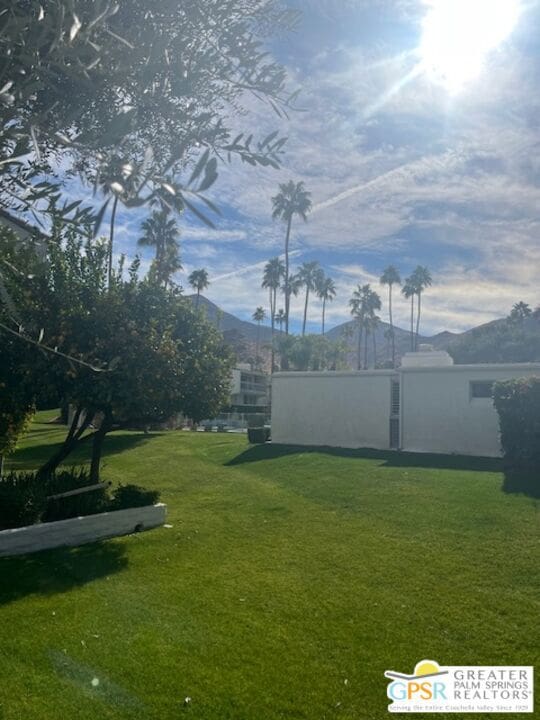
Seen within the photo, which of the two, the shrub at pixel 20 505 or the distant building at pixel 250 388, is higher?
the distant building at pixel 250 388

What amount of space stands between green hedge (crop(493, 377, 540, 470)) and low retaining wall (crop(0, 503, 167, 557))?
41.3 feet

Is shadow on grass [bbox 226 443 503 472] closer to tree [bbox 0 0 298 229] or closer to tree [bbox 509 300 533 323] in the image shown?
tree [bbox 0 0 298 229]

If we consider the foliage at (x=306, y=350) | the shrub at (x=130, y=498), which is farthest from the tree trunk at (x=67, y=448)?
the foliage at (x=306, y=350)

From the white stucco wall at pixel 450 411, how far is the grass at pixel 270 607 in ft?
30.6

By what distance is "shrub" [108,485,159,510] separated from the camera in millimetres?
11898

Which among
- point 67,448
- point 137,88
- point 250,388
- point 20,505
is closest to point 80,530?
point 20,505

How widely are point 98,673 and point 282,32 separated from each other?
6.46m

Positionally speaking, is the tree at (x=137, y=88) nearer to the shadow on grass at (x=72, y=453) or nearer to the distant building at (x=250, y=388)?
the shadow on grass at (x=72, y=453)

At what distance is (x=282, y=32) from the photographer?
4.75 metres

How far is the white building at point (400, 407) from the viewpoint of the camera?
23203 mm

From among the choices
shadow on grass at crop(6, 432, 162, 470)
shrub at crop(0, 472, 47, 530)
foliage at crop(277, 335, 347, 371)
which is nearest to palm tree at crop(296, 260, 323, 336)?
foliage at crop(277, 335, 347, 371)

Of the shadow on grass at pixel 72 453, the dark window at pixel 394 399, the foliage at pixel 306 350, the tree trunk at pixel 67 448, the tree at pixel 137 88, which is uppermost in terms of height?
the foliage at pixel 306 350

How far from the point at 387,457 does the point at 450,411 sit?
405cm

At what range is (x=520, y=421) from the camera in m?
18.5
